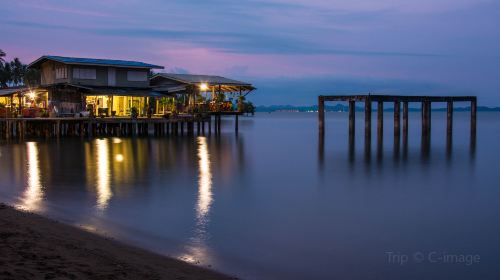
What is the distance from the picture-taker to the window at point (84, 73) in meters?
46.8

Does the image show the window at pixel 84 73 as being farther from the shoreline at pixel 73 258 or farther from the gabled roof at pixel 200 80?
the shoreline at pixel 73 258

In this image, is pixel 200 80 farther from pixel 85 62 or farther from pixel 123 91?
pixel 85 62

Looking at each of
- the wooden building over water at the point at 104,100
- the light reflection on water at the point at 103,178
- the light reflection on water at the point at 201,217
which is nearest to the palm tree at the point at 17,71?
the wooden building over water at the point at 104,100

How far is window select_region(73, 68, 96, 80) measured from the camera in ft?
153

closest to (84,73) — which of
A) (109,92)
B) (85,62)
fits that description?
(85,62)

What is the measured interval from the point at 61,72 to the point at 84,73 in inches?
77.8

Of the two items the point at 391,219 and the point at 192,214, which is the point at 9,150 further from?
the point at 391,219

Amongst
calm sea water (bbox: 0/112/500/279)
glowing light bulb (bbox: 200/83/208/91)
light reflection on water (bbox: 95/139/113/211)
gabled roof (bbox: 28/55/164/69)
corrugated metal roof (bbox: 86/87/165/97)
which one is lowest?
calm sea water (bbox: 0/112/500/279)

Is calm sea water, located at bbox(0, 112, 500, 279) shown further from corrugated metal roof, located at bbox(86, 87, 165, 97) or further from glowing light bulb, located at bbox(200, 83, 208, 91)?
glowing light bulb, located at bbox(200, 83, 208, 91)

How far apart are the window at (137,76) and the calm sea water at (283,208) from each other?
17983 mm

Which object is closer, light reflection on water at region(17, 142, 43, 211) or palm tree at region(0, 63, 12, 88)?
light reflection on water at region(17, 142, 43, 211)

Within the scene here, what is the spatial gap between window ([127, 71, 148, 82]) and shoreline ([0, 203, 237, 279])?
39022 millimetres

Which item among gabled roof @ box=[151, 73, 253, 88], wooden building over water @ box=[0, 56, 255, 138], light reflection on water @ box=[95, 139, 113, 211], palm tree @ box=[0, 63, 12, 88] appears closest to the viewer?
light reflection on water @ box=[95, 139, 113, 211]

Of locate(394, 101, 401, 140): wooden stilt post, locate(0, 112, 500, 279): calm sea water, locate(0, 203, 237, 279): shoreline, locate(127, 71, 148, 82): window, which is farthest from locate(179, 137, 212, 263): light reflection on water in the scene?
locate(127, 71, 148, 82): window
